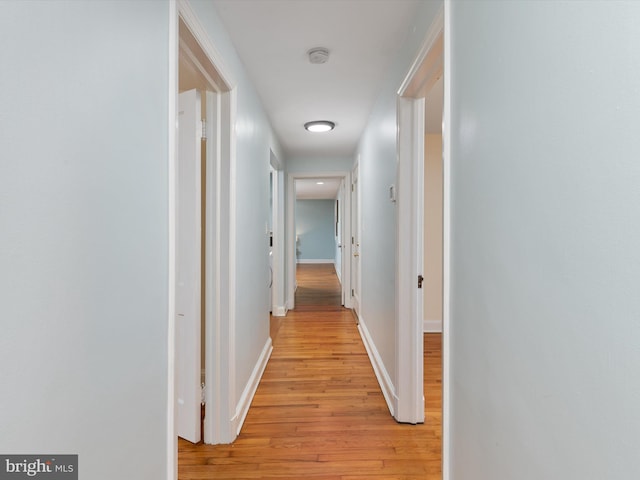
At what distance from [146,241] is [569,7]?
3.92 ft

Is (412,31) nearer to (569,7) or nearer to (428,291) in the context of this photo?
(569,7)

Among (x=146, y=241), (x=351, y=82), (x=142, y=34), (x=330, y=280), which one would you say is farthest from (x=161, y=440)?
(x=330, y=280)

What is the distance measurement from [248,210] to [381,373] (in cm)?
166

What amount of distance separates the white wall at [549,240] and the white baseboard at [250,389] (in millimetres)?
1400

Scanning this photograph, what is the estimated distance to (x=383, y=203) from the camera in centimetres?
280

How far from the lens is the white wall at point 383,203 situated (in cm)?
204

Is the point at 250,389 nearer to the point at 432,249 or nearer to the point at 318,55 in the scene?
the point at 318,55

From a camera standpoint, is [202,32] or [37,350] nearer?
[37,350]

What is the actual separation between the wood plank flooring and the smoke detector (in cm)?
236

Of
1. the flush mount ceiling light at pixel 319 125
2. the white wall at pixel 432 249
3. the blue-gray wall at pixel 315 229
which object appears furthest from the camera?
the blue-gray wall at pixel 315 229

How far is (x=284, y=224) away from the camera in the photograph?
5.26m
